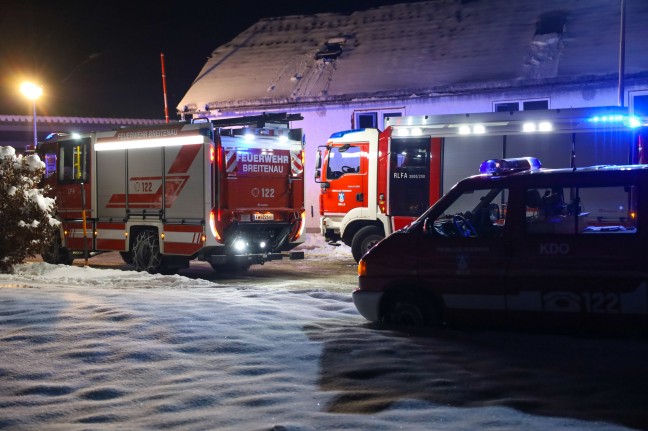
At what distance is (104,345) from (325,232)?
36.0 ft

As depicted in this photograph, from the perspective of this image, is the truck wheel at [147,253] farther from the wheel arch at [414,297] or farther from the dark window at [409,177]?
the wheel arch at [414,297]

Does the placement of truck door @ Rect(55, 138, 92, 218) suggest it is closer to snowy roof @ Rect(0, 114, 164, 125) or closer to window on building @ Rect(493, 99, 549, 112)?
window on building @ Rect(493, 99, 549, 112)

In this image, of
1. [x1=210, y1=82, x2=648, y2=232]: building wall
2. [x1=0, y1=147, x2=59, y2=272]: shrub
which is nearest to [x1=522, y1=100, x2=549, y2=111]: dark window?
[x1=210, y1=82, x2=648, y2=232]: building wall

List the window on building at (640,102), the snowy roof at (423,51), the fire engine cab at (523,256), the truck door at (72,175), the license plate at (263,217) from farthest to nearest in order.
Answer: the snowy roof at (423,51)
the window on building at (640,102)
the truck door at (72,175)
the license plate at (263,217)
the fire engine cab at (523,256)

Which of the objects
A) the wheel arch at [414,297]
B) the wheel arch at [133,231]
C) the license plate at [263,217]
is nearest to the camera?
the wheel arch at [414,297]

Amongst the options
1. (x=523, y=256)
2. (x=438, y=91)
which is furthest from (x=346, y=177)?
(x=523, y=256)

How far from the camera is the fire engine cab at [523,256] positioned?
22.9 feet

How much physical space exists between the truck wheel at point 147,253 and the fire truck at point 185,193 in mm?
19

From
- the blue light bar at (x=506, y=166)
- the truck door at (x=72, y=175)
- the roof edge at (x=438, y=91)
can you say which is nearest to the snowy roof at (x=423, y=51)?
the roof edge at (x=438, y=91)

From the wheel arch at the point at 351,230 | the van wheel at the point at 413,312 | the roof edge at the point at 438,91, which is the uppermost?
the roof edge at the point at 438,91

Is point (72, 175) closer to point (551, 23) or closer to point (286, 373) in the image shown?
point (286, 373)

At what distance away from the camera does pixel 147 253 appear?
15.2m

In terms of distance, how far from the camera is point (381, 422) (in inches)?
194

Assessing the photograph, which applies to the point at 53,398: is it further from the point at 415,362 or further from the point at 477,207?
the point at 477,207
